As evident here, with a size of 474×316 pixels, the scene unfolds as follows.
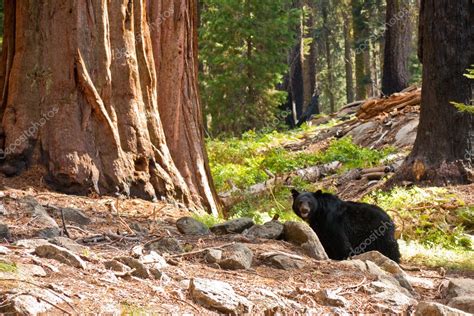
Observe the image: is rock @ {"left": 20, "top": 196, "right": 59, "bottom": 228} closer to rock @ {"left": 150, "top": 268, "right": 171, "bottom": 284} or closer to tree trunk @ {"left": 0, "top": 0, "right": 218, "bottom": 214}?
tree trunk @ {"left": 0, "top": 0, "right": 218, "bottom": 214}

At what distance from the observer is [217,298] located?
15.1ft

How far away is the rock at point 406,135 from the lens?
15922mm

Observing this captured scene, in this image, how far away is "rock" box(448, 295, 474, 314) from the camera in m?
5.46

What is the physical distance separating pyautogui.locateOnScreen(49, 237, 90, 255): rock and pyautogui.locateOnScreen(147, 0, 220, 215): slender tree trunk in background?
4002 millimetres

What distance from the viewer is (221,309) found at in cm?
456

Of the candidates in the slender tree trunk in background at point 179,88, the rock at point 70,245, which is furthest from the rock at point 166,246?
the slender tree trunk in background at point 179,88

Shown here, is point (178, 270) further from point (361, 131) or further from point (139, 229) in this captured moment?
point (361, 131)

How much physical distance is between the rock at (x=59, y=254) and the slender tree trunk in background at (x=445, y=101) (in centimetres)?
781

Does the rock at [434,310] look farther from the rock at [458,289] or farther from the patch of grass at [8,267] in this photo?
the patch of grass at [8,267]

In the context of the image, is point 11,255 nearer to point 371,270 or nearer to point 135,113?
point 371,270

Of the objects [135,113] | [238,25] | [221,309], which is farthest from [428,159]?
[238,25]

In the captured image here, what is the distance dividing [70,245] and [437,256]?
498 cm

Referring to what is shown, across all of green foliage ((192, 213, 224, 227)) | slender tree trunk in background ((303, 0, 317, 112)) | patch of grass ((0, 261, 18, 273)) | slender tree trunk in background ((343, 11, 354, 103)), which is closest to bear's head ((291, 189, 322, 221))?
green foliage ((192, 213, 224, 227))

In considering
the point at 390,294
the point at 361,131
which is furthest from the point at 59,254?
the point at 361,131
